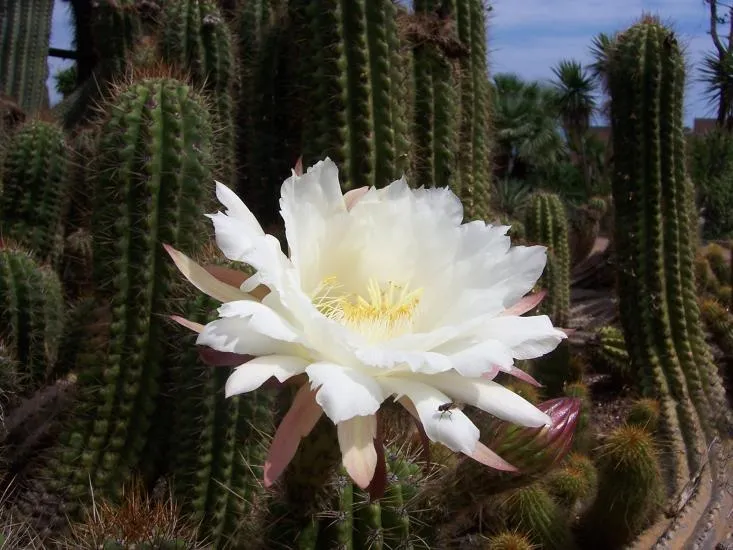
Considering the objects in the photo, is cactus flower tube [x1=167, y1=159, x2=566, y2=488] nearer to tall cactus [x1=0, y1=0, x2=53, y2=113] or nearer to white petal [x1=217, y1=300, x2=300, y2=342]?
white petal [x1=217, y1=300, x2=300, y2=342]

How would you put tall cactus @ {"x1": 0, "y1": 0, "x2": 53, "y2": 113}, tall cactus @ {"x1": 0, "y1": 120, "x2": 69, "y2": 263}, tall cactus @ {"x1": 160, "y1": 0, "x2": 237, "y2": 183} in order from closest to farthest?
tall cactus @ {"x1": 160, "y1": 0, "x2": 237, "y2": 183} < tall cactus @ {"x1": 0, "y1": 120, "x2": 69, "y2": 263} < tall cactus @ {"x1": 0, "y1": 0, "x2": 53, "y2": 113}

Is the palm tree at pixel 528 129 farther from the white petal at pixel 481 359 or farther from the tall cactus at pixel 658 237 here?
the white petal at pixel 481 359

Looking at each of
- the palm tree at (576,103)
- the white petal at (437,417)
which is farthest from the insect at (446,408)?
the palm tree at (576,103)

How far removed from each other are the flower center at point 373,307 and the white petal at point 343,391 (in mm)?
186

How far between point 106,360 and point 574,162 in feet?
72.1

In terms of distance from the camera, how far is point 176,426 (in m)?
1.71

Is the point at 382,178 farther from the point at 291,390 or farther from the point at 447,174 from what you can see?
the point at 291,390

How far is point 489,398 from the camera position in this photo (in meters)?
0.94

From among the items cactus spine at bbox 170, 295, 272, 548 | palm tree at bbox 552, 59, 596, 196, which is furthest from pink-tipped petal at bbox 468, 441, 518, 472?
palm tree at bbox 552, 59, 596, 196

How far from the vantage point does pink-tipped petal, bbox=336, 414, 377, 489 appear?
848mm

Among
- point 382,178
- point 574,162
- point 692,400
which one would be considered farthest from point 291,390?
Answer: point 574,162

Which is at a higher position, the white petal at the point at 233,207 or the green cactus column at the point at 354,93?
the green cactus column at the point at 354,93

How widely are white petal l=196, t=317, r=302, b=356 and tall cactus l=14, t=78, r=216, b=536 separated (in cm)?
89

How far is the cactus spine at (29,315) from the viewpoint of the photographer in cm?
242
